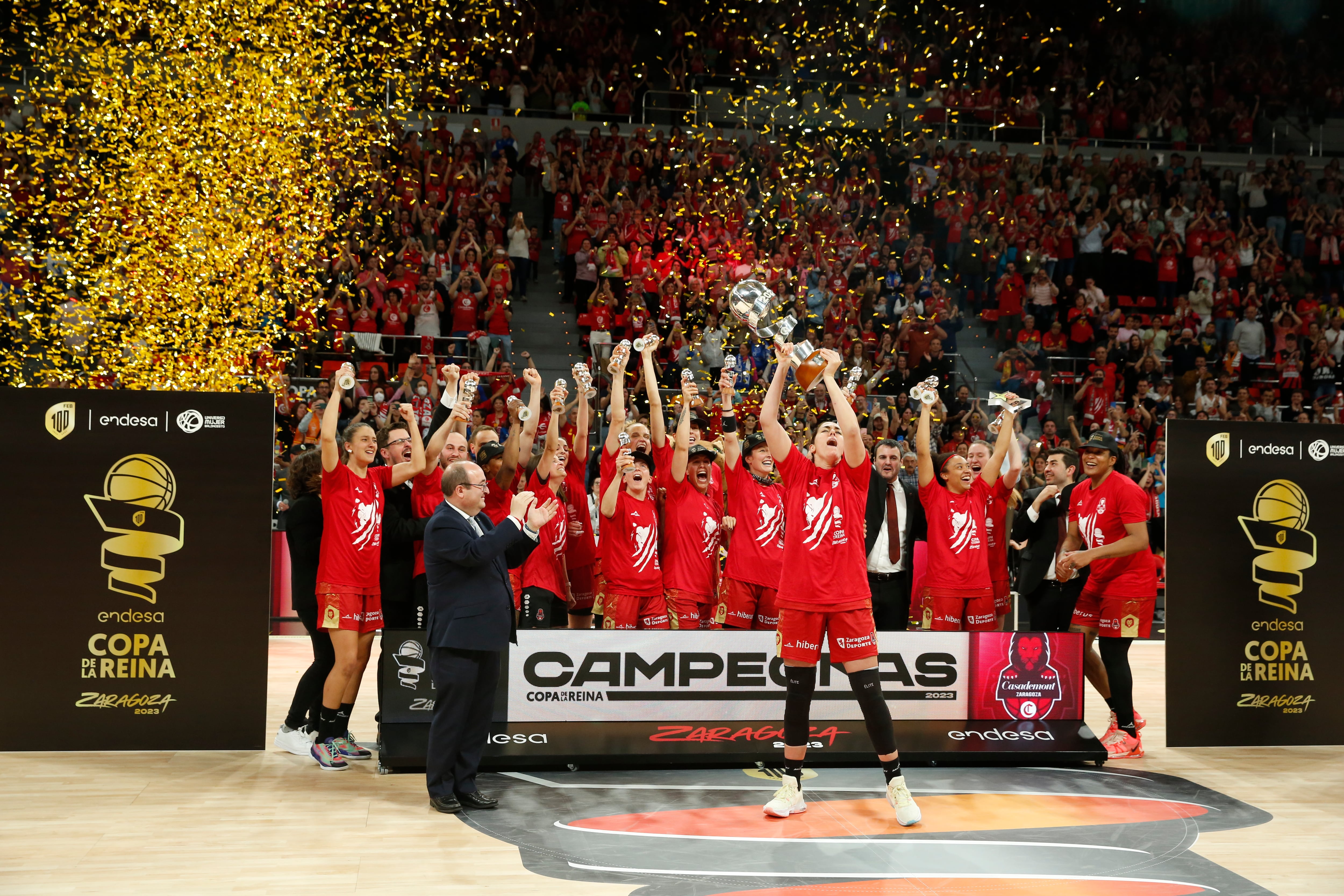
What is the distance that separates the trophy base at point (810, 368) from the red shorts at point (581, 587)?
9.03 feet

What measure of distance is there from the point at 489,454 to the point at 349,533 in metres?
1.07

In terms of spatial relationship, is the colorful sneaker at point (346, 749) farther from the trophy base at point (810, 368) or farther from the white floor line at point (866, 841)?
the trophy base at point (810, 368)

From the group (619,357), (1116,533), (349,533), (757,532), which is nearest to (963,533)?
(1116,533)

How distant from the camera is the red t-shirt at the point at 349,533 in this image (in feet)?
20.7

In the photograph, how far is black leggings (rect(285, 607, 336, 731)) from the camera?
6.45 m

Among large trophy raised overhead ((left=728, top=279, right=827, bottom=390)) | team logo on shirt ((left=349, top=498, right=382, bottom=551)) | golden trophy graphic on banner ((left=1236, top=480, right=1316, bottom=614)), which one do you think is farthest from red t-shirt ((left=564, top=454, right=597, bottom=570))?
golden trophy graphic on banner ((left=1236, top=480, right=1316, bottom=614))

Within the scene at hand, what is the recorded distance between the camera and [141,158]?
1323cm

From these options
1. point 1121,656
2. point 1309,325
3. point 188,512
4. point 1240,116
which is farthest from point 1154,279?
point 188,512

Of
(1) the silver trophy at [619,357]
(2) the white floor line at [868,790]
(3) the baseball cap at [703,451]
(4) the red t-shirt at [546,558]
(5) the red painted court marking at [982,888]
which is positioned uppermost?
(1) the silver trophy at [619,357]

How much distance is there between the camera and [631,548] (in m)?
6.99

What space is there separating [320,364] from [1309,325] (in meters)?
14.5

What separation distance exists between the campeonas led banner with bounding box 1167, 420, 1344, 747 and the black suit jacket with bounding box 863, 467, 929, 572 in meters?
1.57

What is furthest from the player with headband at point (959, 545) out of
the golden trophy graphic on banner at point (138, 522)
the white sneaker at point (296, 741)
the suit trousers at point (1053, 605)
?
the golden trophy graphic on banner at point (138, 522)

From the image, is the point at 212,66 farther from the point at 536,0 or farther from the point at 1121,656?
the point at 1121,656
